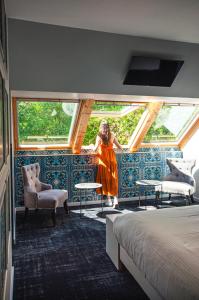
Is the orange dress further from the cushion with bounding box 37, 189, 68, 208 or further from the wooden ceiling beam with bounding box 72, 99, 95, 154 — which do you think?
the cushion with bounding box 37, 189, 68, 208

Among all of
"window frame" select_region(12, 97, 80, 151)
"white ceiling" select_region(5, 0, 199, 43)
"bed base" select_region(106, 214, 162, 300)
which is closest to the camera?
"bed base" select_region(106, 214, 162, 300)

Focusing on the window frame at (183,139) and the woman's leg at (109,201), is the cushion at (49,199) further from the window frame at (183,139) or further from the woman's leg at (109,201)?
the window frame at (183,139)

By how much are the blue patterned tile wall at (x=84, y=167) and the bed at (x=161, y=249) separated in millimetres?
2094

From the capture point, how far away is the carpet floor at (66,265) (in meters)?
2.20

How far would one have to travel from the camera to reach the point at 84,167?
15.9 ft

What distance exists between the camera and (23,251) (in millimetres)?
3000

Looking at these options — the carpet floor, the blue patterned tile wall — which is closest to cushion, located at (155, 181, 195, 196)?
the blue patterned tile wall

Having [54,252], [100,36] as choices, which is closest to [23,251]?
[54,252]

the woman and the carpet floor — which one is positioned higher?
the woman

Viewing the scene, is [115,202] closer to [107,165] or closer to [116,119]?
[107,165]

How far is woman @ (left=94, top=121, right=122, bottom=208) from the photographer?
4.60 m

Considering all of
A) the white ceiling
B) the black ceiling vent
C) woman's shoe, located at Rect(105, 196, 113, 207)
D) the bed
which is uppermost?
the white ceiling

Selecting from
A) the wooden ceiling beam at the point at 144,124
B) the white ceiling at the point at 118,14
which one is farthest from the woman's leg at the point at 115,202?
the white ceiling at the point at 118,14

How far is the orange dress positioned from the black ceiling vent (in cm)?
153
